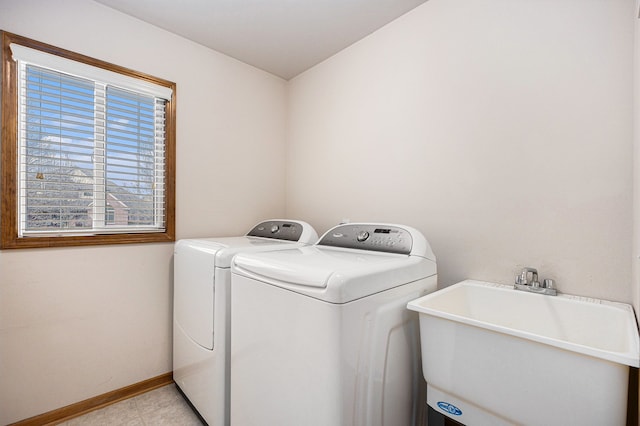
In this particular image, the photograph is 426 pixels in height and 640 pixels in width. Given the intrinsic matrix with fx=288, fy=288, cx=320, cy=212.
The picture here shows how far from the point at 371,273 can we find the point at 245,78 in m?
2.19

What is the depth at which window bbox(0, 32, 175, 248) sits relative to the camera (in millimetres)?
1539

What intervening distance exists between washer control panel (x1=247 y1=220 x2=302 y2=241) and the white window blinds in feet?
2.29

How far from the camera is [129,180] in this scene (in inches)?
77.1

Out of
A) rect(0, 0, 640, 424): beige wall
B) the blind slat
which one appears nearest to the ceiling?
rect(0, 0, 640, 424): beige wall

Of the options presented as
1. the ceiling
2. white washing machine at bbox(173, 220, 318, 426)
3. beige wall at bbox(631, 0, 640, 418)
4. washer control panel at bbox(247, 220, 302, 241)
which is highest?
the ceiling

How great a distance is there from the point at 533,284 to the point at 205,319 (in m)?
1.62

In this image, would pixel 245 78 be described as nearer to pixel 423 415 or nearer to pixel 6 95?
pixel 6 95

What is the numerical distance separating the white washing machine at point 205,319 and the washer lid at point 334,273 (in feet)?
0.60

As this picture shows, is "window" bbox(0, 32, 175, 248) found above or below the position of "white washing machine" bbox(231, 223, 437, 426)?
above

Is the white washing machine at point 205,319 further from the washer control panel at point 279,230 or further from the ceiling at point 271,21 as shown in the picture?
the ceiling at point 271,21

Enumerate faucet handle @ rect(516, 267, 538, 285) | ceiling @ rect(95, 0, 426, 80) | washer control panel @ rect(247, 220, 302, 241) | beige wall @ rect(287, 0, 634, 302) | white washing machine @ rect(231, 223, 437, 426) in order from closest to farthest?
white washing machine @ rect(231, 223, 437, 426), beige wall @ rect(287, 0, 634, 302), faucet handle @ rect(516, 267, 538, 285), ceiling @ rect(95, 0, 426, 80), washer control panel @ rect(247, 220, 302, 241)

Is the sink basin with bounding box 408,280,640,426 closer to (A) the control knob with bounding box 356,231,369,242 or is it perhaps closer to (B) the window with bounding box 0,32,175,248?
(A) the control knob with bounding box 356,231,369,242

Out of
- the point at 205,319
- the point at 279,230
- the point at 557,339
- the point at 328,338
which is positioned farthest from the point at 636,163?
the point at 205,319

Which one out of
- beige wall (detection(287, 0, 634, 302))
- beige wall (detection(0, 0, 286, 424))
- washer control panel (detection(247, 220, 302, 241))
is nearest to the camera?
beige wall (detection(287, 0, 634, 302))
